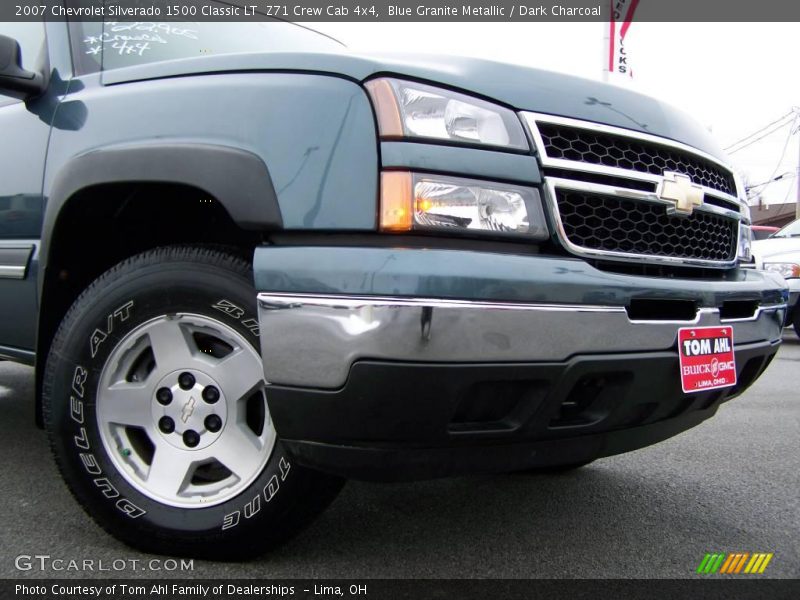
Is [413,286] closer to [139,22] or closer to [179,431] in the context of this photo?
[179,431]

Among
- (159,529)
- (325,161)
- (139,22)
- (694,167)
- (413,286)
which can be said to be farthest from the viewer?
(139,22)

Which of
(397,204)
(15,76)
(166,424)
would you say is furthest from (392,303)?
(15,76)

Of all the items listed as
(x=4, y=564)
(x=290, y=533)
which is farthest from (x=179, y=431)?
(x=4, y=564)

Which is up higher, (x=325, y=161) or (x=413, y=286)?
(x=325, y=161)

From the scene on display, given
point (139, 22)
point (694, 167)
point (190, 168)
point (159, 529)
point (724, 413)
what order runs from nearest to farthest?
1. point (190, 168)
2. point (159, 529)
3. point (694, 167)
4. point (139, 22)
5. point (724, 413)

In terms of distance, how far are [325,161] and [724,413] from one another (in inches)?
139

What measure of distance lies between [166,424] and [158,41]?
1459 millimetres

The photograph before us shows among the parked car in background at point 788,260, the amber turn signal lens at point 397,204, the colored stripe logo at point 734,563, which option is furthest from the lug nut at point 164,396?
the parked car in background at point 788,260

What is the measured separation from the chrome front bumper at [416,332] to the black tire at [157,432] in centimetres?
26

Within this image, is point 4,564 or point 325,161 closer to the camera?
point 325,161

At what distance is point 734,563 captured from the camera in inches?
81.5

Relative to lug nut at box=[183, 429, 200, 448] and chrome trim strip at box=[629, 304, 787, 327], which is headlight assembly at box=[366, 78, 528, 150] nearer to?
chrome trim strip at box=[629, 304, 787, 327]

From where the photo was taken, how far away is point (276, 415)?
161cm
